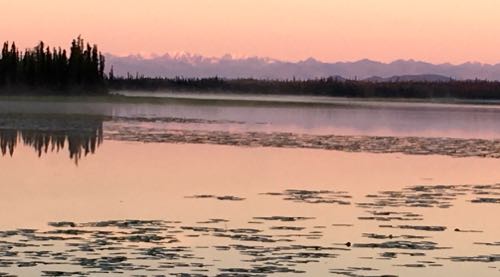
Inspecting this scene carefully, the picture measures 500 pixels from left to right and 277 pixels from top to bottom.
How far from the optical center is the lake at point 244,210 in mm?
13703

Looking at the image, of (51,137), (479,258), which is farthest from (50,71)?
(479,258)

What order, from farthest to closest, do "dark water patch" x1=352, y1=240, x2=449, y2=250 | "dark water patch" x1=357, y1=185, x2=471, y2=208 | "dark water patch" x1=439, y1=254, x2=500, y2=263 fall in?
"dark water patch" x1=357, y1=185, x2=471, y2=208, "dark water patch" x1=352, y1=240, x2=449, y2=250, "dark water patch" x1=439, y1=254, x2=500, y2=263

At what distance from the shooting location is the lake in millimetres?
13703

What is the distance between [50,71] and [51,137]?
96483mm

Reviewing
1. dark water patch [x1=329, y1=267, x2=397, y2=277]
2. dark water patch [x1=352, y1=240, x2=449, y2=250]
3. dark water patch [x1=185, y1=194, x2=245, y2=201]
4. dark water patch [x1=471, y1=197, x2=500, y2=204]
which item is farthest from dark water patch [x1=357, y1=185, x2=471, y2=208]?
dark water patch [x1=329, y1=267, x2=397, y2=277]

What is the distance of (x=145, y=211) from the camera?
60.0 ft

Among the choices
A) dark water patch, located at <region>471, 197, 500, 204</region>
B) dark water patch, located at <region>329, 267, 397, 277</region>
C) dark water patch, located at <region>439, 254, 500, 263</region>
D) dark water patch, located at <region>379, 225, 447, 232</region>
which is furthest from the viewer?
dark water patch, located at <region>471, 197, 500, 204</region>

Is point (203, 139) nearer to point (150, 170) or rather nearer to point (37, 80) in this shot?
point (150, 170)

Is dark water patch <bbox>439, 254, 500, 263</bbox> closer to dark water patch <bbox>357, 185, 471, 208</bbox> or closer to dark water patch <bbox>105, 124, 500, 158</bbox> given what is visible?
dark water patch <bbox>357, 185, 471, 208</bbox>

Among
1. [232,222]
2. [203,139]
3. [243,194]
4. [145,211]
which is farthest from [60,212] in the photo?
[203,139]

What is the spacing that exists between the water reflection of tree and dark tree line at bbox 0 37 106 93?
81.6m

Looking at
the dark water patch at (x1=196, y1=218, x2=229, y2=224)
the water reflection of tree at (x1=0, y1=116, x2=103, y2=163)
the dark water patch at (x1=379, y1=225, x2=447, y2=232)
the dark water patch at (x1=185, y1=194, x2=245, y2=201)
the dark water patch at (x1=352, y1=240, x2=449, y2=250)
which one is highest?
the dark water patch at (x1=352, y1=240, x2=449, y2=250)

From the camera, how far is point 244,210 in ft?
61.9

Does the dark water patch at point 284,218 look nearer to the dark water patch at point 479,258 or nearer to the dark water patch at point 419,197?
the dark water patch at point 419,197
